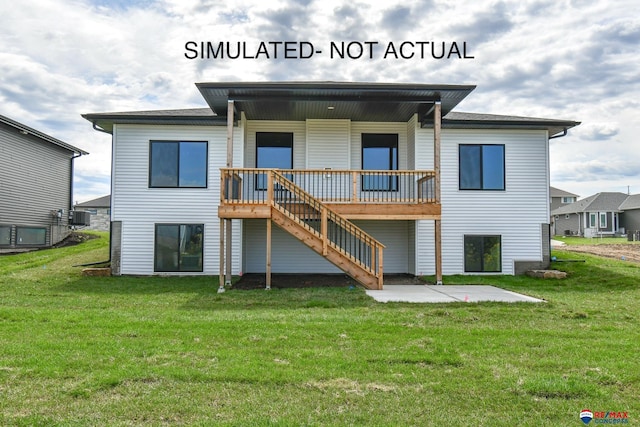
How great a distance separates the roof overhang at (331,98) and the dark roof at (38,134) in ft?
33.4

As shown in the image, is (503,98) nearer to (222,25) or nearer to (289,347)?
(222,25)

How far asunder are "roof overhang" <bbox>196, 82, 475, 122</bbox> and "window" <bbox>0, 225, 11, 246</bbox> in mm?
11185

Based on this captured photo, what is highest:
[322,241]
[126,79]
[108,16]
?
[108,16]

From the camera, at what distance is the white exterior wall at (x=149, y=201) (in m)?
13.2

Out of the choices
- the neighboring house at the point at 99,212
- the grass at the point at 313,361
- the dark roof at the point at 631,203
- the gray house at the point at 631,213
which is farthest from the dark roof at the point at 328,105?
the dark roof at the point at 631,203

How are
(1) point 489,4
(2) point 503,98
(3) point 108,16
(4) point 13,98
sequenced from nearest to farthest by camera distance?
(1) point 489,4, (3) point 108,16, (2) point 503,98, (4) point 13,98

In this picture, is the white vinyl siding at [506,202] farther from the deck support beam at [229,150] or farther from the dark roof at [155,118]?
the dark roof at [155,118]

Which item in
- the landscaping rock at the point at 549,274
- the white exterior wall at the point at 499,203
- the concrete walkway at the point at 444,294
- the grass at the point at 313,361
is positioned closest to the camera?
the grass at the point at 313,361

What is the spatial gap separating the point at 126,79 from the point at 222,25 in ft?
14.4

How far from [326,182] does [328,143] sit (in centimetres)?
141

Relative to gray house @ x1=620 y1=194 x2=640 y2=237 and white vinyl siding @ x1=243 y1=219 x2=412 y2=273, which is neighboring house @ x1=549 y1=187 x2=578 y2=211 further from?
white vinyl siding @ x1=243 y1=219 x2=412 y2=273

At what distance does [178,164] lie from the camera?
13.4 meters

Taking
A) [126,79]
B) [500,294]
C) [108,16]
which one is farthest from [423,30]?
[126,79]

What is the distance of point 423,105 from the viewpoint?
1253 cm
